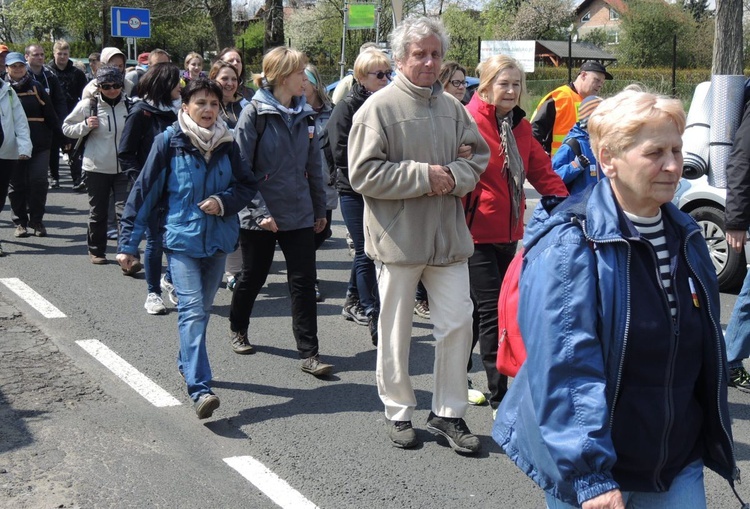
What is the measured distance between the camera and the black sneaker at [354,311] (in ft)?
24.0

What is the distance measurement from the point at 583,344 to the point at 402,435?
8.25 feet

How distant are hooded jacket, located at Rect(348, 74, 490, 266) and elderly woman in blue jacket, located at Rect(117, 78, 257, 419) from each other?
3.37ft

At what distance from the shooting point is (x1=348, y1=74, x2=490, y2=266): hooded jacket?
15.2ft

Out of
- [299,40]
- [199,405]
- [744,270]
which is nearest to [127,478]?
[199,405]

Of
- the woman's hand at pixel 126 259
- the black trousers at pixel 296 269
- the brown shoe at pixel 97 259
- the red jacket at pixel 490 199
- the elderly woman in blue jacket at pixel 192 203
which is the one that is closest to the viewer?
the red jacket at pixel 490 199

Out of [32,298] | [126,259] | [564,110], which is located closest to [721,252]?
[564,110]

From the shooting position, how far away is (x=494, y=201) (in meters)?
5.18

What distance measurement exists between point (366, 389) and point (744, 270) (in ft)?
13.3

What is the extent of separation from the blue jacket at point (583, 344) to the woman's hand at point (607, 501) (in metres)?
0.01

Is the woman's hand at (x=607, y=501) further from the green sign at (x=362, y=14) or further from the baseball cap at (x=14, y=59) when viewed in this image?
the green sign at (x=362, y=14)

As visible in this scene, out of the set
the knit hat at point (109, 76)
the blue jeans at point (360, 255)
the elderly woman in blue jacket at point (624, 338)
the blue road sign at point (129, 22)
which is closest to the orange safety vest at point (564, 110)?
the blue jeans at point (360, 255)

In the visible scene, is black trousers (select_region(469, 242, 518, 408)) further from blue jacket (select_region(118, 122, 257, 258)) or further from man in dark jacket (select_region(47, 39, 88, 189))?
man in dark jacket (select_region(47, 39, 88, 189))

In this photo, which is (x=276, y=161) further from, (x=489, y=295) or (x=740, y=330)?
(x=740, y=330)

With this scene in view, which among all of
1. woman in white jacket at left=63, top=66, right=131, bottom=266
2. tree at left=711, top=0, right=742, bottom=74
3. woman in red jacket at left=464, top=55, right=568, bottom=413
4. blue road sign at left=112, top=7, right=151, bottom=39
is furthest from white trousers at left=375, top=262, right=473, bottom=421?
tree at left=711, top=0, right=742, bottom=74
